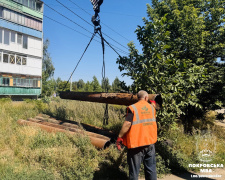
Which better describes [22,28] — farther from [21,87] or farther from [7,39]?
[21,87]

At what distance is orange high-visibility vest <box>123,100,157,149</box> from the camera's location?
3.71m

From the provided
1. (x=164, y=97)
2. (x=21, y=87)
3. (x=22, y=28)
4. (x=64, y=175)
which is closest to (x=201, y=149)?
(x=164, y=97)

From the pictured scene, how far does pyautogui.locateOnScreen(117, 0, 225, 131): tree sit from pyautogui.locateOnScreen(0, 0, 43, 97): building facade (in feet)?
64.7

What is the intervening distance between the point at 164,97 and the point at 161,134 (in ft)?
3.81

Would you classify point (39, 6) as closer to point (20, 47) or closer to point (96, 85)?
point (20, 47)

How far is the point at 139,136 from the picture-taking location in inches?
147

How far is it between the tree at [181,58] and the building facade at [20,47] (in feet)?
64.7

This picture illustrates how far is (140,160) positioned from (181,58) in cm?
703

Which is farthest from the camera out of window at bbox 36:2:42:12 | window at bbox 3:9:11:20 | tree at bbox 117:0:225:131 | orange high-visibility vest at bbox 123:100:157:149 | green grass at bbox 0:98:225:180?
window at bbox 36:2:42:12

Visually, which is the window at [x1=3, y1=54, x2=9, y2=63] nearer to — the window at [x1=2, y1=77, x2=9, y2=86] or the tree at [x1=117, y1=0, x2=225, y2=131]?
the window at [x1=2, y1=77, x2=9, y2=86]

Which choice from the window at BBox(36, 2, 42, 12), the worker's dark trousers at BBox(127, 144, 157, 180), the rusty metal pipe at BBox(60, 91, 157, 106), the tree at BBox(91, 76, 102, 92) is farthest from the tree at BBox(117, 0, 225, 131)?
the tree at BBox(91, 76, 102, 92)

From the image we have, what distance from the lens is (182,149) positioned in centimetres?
661

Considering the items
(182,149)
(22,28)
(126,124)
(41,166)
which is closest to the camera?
(126,124)

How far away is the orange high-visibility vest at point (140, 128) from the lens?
12.2 feet
